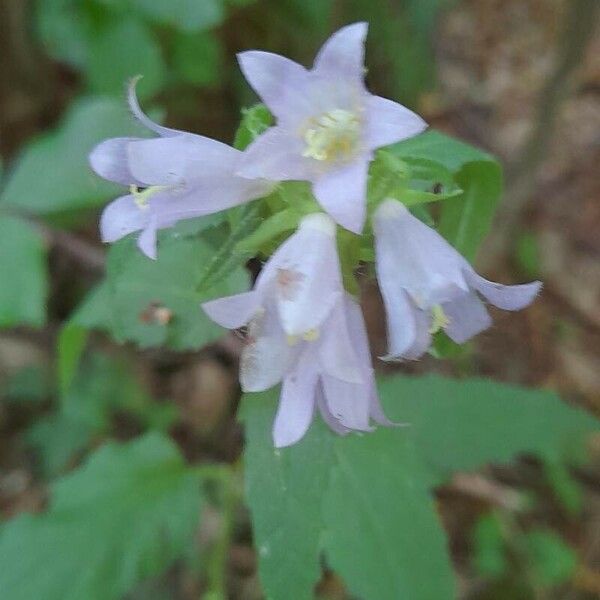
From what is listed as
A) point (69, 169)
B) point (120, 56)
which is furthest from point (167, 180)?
point (120, 56)

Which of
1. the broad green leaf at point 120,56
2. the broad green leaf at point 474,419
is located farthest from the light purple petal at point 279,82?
the broad green leaf at point 120,56

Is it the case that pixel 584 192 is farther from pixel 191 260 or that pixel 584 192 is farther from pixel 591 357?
pixel 191 260

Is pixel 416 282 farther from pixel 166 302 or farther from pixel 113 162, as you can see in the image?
pixel 166 302

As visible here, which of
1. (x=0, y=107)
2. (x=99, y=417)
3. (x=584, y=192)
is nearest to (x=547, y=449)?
(x=99, y=417)

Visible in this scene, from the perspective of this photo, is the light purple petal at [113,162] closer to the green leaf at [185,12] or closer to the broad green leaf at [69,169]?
the broad green leaf at [69,169]

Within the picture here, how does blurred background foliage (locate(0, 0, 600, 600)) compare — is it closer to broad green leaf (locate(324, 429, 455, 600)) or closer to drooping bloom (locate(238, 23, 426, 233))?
broad green leaf (locate(324, 429, 455, 600))
